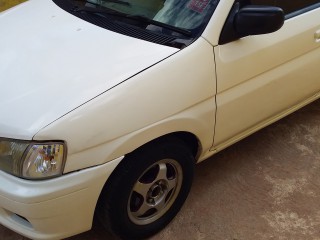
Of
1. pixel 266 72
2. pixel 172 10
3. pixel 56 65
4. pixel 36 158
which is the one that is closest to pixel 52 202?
pixel 36 158

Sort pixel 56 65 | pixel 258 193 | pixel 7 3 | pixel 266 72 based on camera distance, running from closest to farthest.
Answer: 1. pixel 56 65
2. pixel 266 72
3. pixel 258 193
4. pixel 7 3

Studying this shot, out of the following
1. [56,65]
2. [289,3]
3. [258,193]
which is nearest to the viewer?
[56,65]

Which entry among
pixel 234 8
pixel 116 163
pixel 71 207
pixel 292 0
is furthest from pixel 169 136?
pixel 292 0

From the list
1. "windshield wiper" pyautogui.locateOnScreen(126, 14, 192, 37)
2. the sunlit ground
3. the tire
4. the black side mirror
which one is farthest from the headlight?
the sunlit ground

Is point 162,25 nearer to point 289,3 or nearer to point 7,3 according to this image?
point 289,3

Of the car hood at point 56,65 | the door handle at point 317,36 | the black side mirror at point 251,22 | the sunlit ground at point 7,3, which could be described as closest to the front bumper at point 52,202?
the car hood at point 56,65

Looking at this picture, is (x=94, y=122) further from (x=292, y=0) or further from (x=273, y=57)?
(x=292, y=0)

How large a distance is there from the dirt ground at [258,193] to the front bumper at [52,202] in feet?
1.61

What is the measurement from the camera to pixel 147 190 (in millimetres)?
2430

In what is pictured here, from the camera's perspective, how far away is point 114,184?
2199mm

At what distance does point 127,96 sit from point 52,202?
0.61m

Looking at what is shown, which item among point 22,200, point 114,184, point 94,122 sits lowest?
point 114,184

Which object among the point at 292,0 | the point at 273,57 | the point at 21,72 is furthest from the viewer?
the point at 292,0

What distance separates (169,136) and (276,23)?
2.73 ft
